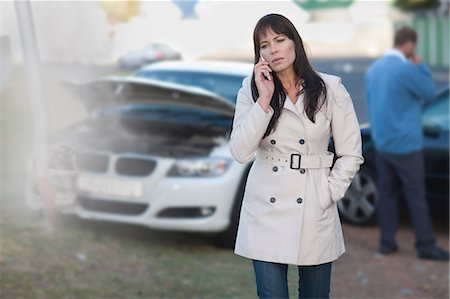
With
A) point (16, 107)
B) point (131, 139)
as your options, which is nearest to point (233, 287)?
point (131, 139)

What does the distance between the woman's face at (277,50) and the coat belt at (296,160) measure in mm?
332

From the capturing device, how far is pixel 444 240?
842cm

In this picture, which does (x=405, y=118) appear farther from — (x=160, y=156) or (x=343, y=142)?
(x=343, y=142)

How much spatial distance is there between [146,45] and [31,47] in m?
1.07

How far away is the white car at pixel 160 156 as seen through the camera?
285 inches

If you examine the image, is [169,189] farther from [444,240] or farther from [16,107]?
[444,240]

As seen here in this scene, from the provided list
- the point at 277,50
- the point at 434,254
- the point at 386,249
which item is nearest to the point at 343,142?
the point at 277,50

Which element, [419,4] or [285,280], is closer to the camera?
[285,280]

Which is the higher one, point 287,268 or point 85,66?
point 85,66

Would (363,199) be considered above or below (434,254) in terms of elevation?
above

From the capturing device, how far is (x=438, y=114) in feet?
28.2

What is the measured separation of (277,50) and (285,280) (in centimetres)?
91

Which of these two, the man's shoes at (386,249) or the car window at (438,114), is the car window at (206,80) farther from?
the car window at (438,114)

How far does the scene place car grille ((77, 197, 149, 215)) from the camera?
23.9 feet
